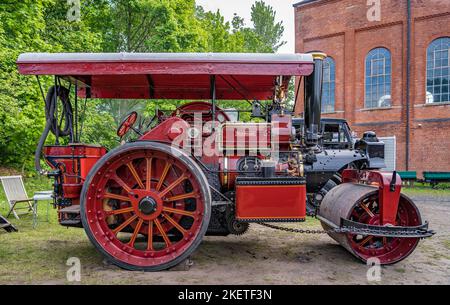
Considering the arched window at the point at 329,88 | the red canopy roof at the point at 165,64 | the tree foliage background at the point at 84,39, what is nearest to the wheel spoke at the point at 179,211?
the red canopy roof at the point at 165,64

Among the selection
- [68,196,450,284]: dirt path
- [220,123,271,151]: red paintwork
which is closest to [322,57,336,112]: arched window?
[68,196,450,284]: dirt path

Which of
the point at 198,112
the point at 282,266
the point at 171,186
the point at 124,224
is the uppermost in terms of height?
the point at 198,112

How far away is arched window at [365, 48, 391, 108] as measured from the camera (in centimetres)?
2028

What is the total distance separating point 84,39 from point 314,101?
1034cm

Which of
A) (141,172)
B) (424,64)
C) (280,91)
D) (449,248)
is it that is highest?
(424,64)

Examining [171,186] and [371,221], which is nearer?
[171,186]

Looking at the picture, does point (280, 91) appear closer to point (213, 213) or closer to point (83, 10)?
point (213, 213)

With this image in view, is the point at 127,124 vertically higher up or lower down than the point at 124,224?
higher up

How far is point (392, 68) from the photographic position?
20.0 meters

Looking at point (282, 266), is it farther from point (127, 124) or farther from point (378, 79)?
point (378, 79)

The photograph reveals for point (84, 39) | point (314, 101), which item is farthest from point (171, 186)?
point (84, 39)

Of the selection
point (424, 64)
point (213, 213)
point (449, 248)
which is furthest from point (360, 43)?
point (213, 213)

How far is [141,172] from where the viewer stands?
4535 millimetres

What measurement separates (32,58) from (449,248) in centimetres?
580
